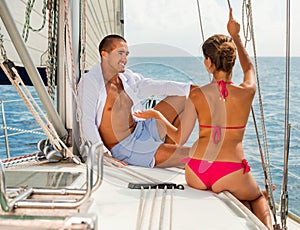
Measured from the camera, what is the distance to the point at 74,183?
1.53 metres

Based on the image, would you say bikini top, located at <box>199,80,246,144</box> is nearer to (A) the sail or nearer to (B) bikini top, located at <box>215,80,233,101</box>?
(B) bikini top, located at <box>215,80,233,101</box>

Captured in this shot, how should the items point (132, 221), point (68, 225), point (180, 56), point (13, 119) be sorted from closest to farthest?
1. point (68, 225)
2. point (132, 221)
3. point (180, 56)
4. point (13, 119)

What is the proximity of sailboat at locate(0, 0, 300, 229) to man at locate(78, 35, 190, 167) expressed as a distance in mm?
93

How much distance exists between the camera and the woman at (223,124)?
141cm

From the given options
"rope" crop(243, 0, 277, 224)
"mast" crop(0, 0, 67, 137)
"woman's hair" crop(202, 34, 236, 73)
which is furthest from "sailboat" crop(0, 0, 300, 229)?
"woman's hair" crop(202, 34, 236, 73)

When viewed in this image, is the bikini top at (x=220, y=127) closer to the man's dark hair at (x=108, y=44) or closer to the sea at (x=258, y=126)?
the sea at (x=258, y=126)

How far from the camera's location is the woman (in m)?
1.41

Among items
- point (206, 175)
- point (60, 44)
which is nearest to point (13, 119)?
point (60, 44)

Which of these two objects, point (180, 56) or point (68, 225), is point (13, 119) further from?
point (68, 225)

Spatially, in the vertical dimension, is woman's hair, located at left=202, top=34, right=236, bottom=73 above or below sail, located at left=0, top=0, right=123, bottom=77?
below

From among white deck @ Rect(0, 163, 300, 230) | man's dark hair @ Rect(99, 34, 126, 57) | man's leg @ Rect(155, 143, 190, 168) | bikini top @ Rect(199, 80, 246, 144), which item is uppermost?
man's dark hair @ Rect(99, 34, 126, 57)

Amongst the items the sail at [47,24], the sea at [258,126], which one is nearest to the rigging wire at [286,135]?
the sea at [258,126]

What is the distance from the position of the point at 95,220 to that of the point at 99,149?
143 mm

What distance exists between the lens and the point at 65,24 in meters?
1.88
